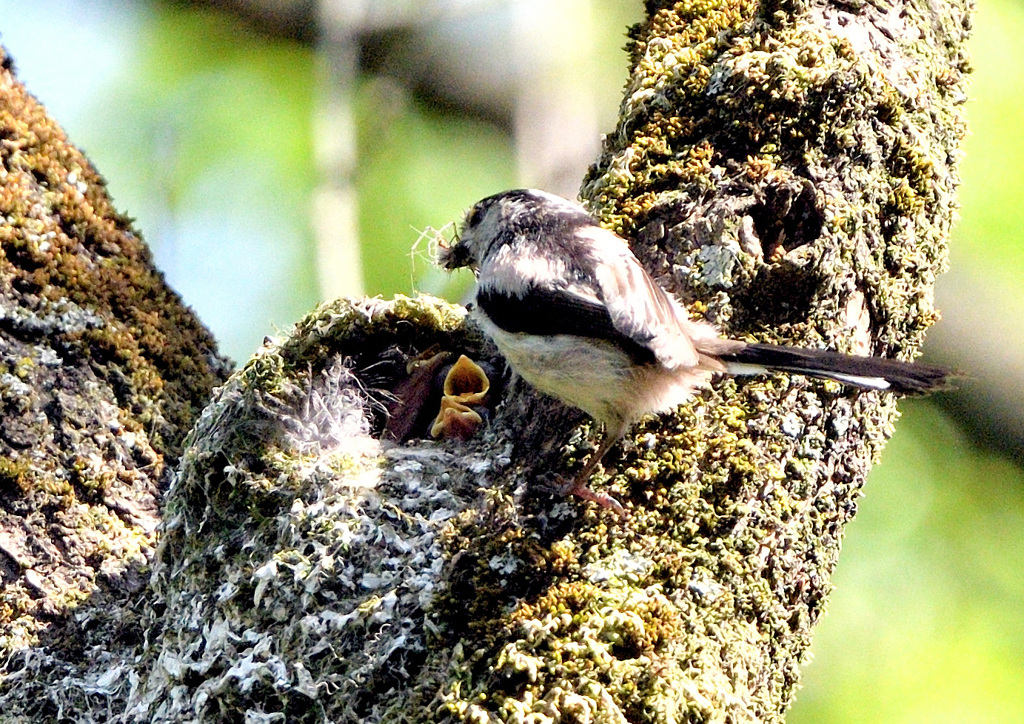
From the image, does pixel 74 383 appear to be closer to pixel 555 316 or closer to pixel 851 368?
pixel 555 316

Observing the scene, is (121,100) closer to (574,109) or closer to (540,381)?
(574,109)

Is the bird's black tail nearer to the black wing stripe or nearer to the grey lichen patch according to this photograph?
the black wing stripe

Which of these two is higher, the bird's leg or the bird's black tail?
the bird's black tail

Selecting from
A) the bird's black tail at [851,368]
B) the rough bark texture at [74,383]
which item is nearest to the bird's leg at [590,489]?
the bird's black tail at [851,368]

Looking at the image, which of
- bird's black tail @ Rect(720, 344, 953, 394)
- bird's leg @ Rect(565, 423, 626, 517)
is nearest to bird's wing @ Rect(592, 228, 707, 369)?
bird's black tail @ Rect(720, 344, 953, 394)

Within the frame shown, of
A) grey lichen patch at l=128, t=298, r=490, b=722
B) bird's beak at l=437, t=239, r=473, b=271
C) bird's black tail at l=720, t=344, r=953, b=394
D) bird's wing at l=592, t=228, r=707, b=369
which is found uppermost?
bird's beak at l=437, t=239, r=473, b=271
